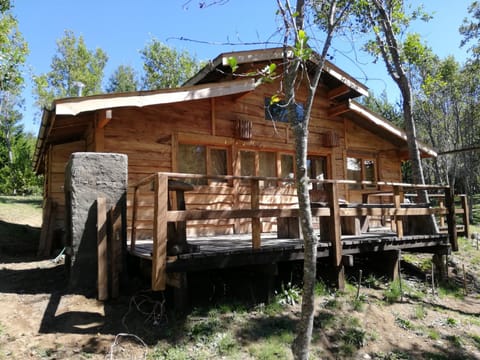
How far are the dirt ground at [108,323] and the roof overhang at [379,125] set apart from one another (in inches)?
205

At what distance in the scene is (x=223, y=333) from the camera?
446cm

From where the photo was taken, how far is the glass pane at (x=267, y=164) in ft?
30.4

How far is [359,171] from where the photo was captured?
11219 mm

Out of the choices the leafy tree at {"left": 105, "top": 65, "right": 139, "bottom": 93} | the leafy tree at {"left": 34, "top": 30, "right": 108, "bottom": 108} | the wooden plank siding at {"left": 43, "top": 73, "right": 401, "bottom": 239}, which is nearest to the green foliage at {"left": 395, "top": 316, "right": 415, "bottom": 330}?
the wooden plank siding at {"left": 43, "top": 73, "right": 401, "bottom": 239}

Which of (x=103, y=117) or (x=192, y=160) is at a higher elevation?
(x=103, y=117)

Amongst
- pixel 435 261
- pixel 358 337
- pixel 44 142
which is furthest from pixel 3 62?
pixel 435 261

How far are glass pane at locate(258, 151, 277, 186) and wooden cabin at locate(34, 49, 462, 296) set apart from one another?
0.03 meters

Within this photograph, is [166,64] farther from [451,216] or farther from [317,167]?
[451,216]

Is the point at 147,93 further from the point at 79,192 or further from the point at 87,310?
the point at 87,310

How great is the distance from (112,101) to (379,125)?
300 inches

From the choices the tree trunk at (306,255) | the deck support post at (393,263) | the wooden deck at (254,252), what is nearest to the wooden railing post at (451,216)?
the wooden deck at (254,252)

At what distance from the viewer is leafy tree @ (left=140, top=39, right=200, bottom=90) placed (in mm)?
29594

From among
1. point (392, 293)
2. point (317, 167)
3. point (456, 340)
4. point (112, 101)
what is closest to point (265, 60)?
point (317, 167)

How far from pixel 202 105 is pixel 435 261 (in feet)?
21.7
